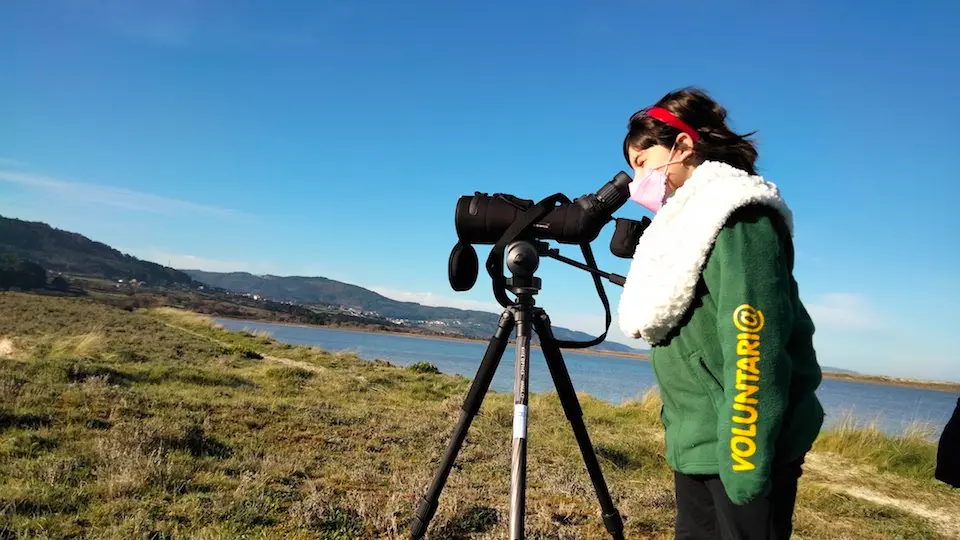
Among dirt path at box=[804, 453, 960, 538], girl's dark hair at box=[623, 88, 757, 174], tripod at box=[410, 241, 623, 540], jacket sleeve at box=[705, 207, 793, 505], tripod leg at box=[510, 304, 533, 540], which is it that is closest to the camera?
jacket sleeve at box=[705, 207, 793, 505]

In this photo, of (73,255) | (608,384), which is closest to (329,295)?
(73,255)

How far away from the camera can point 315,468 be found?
9.74ft

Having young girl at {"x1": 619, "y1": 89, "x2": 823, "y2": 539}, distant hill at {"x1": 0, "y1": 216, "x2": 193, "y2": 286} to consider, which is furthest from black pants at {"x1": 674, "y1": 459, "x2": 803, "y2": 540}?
distant hill at {"x1": 0, "y1": 216, "x2": 193, "y2": 286}

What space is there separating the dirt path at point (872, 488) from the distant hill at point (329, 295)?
331 feet

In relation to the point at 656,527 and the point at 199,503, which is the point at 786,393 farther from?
the point at 199,503

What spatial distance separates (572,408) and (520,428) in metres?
0.30

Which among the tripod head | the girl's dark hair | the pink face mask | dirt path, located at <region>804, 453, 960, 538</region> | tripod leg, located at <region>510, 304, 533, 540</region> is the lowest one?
dirt path, located at <region>804, 453, 960, 538</region>

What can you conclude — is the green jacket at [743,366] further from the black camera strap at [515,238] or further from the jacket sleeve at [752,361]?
the black camera strap at [515,238]

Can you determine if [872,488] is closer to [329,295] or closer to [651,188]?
[651,188]

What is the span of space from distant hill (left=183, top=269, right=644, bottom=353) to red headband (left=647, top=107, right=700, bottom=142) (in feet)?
343

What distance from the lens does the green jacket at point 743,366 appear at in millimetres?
901

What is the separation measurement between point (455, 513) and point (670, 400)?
159 centimetres

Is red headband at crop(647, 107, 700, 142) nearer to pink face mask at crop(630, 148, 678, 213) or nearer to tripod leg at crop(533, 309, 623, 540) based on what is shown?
pink face mask at crop(630, 148, 678, 213)

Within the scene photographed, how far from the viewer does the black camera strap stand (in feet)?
6.07
